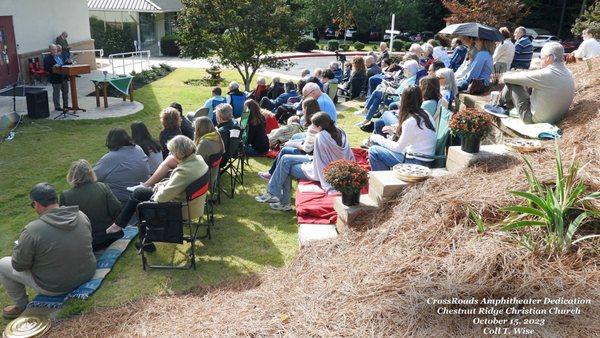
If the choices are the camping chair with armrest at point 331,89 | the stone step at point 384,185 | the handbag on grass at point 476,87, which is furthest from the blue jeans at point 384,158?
the camping chair with armrest at point 331,89

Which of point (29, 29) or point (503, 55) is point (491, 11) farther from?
point (29, 29)

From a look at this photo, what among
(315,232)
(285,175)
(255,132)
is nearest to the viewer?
(315,232)

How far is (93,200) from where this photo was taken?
4883 millimetres

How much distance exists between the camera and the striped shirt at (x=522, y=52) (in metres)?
11.1

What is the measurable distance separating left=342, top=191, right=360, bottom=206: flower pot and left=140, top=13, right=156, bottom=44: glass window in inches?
1036

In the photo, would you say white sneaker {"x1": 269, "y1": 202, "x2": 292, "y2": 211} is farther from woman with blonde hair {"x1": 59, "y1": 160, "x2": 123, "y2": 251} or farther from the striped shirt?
the striped shirt

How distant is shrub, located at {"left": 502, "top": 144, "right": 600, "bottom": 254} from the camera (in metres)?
3.37

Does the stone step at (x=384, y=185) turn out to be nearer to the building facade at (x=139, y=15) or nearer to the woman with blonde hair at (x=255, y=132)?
the woman with blonde hair at (x=255, y=132)

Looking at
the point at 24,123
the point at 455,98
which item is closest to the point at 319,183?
the point at 455,98

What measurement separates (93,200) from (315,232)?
2.25m

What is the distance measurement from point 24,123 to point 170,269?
7754 millimetres

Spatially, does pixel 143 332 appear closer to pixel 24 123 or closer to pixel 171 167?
pixel 171 167

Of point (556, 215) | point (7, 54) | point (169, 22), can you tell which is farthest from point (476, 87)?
point (169, 22)

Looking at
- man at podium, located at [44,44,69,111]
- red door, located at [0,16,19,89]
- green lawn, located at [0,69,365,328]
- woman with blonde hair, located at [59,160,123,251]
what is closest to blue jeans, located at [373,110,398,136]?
green lawn, located at [0,69,365,328]
